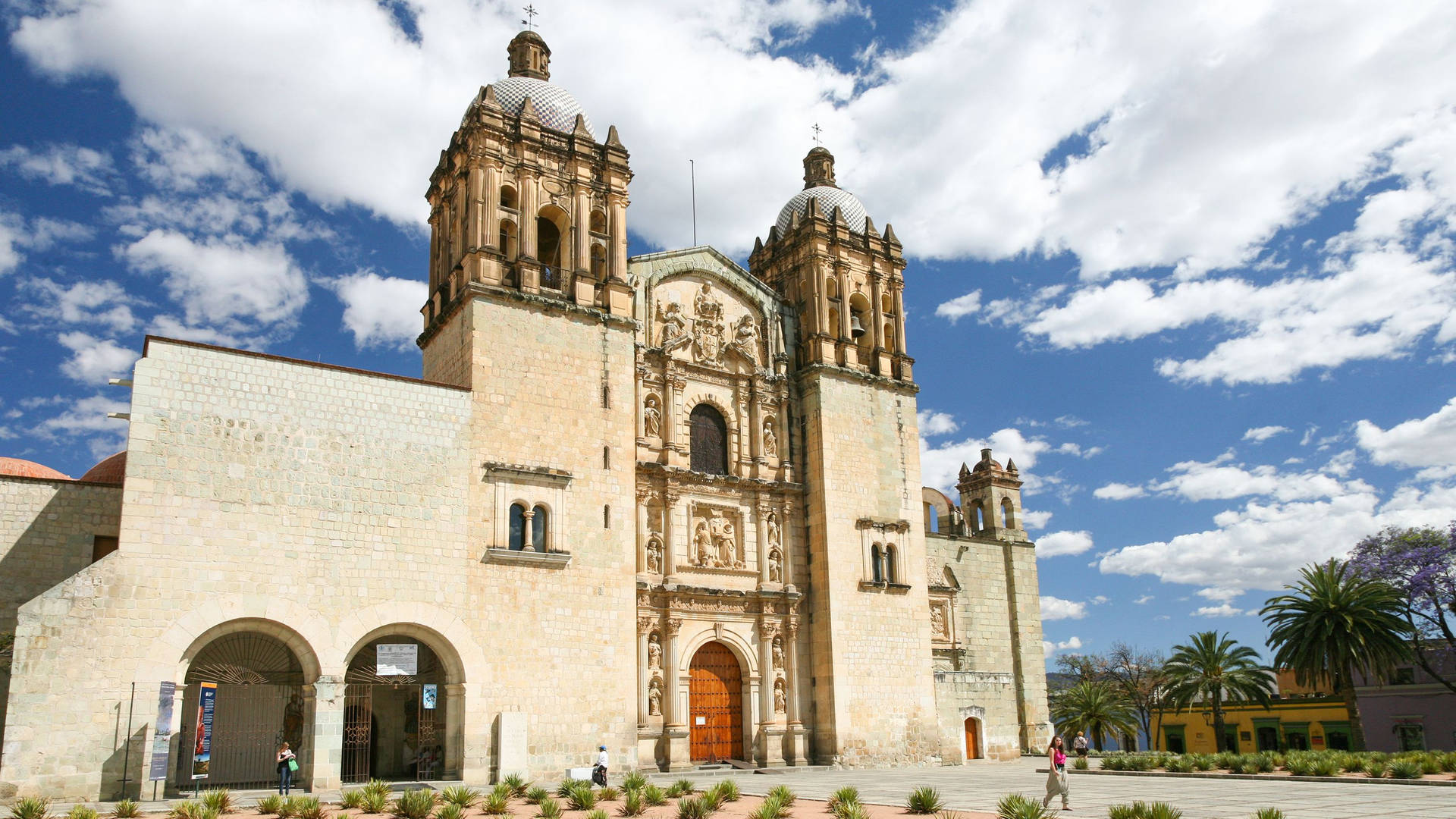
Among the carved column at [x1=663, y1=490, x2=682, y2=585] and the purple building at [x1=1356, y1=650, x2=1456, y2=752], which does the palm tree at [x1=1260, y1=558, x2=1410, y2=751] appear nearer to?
the purple building at [x1=1356, y1=650, x2=1456, y2=752]

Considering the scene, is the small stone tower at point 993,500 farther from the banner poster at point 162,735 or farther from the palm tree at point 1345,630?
the banner poster at point 162,735

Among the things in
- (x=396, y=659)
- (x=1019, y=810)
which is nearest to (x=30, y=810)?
(x=396, y=659)

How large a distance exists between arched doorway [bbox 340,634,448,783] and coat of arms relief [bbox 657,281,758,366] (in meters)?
10.6

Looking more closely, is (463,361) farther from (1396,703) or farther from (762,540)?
(1396,703)

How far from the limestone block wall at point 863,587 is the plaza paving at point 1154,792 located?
1.56 meters

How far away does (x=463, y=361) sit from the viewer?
2448 cm

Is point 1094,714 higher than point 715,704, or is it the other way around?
point 715,704

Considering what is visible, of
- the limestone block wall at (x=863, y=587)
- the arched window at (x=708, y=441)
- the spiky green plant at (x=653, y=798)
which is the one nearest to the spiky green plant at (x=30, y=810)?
the spiky green plant at (x=653, y=798)

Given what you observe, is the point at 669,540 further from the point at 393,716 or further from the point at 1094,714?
the point at 1094,714

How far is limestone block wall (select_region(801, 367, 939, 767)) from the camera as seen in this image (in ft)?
92.5

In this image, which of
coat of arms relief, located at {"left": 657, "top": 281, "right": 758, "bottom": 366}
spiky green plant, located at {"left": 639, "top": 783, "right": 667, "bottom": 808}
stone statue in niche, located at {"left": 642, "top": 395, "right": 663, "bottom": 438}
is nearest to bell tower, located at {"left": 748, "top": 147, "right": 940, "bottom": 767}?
coat of arms relief, located at {"left": 657, "top": 281, "right": 758, "bottom": 366}

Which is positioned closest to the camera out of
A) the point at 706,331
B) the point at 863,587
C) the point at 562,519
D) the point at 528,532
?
the point at 528,532

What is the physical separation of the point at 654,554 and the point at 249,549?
401 inches

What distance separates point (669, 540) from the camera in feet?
90.0
